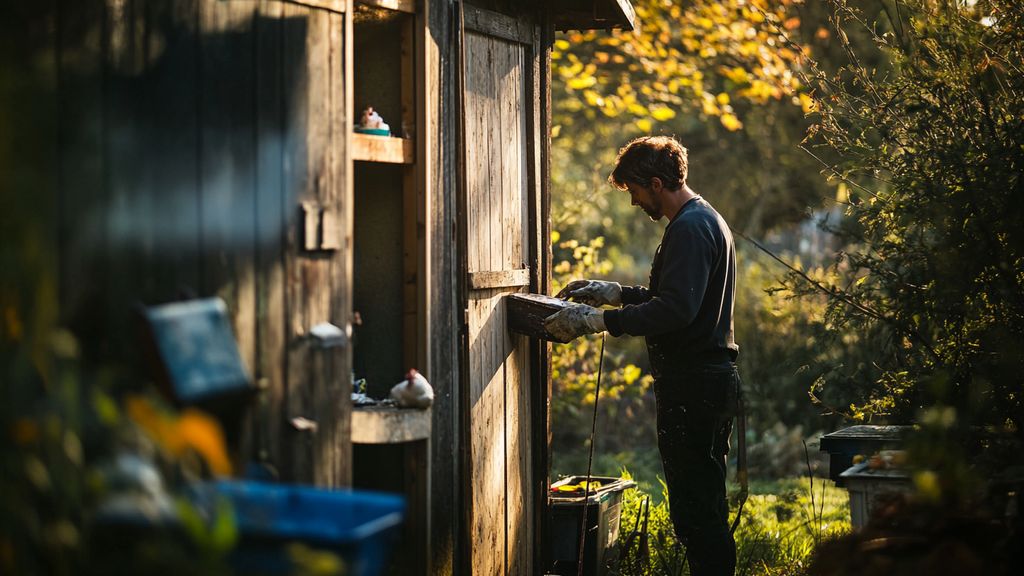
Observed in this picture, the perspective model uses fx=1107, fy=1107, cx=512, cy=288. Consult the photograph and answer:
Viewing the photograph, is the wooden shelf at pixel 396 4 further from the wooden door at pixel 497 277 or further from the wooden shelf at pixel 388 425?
the wooden shelf at pixel 388 425

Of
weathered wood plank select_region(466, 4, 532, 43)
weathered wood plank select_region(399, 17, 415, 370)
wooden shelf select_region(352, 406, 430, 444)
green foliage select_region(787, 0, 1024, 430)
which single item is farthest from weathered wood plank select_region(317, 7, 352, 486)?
green foliage select_region(787, 0, 1024, 430)

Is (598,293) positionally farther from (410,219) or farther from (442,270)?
(410,219)

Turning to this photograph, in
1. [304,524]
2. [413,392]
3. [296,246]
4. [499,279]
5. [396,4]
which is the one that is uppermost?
[396,4]

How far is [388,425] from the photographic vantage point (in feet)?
14.7

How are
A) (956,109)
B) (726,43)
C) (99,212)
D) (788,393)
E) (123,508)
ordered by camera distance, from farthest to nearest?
(726,43) < (788,393) < (956,109) < (99,212) < (123,508)

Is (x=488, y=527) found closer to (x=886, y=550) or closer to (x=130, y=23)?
(x=886, y=550)

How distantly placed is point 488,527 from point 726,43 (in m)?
8.14

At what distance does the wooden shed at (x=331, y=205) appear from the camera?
3.20 metres

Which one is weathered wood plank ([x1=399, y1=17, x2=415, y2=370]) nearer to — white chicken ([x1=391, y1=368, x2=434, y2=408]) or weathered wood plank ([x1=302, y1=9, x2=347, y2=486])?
white chicken ([x1=391, y1=368, x2=434, y2=408])

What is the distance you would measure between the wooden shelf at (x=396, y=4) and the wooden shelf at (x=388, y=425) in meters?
1.66

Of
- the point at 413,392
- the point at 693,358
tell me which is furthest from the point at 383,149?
the point at 693,358

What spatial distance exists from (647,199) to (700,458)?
135 centimetres

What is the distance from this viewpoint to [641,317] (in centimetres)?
538

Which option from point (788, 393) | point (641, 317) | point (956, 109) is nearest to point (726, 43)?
point (788, 393)
